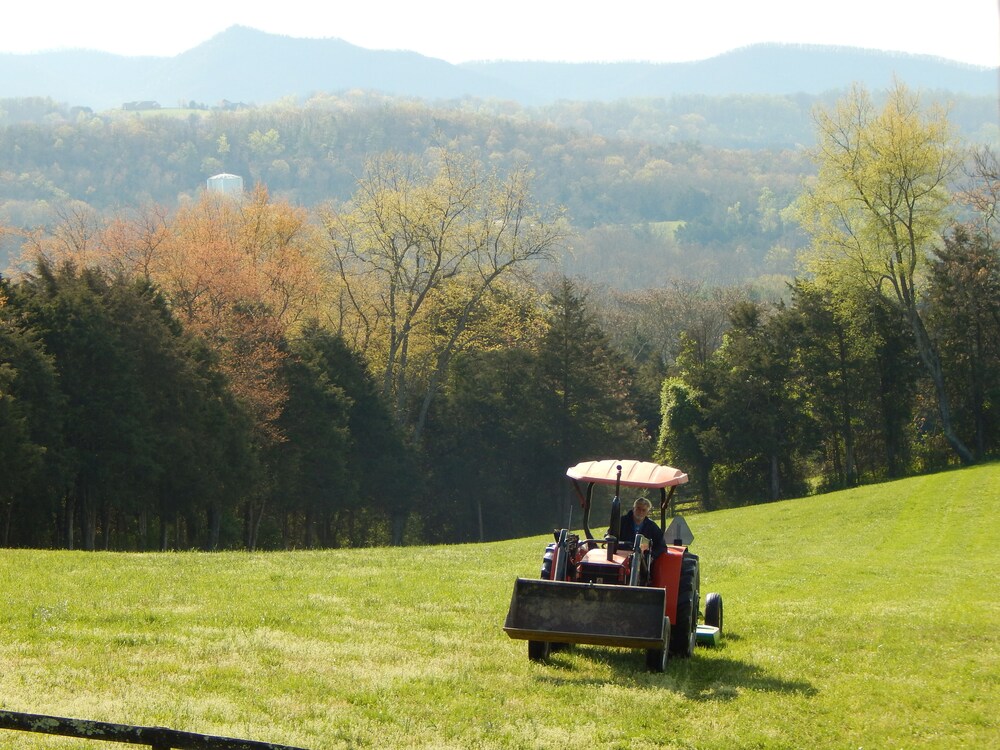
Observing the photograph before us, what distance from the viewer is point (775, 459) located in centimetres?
6994

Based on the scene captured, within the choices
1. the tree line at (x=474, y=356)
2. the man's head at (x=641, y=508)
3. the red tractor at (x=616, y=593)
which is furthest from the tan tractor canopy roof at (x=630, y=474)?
the tree line at (x=474, y=356)

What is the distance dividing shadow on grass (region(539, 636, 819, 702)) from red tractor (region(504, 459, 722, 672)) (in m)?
0.28

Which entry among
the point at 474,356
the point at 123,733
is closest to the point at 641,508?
the point at 123,733

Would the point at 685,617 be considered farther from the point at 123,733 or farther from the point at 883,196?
the point at 883,196

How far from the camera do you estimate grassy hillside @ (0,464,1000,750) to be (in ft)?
33.7

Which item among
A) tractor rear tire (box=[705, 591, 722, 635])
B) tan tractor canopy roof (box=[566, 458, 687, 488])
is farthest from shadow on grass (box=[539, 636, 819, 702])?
tan tractor canopy roof (box=[566, 458, 687, 488])

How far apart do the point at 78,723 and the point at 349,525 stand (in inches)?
2583

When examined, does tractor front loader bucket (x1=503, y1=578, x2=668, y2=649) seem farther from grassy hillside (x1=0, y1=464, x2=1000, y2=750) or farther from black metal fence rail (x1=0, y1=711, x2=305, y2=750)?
black metal fence rail (x1=0, y1=711, x2=305, y2=750)

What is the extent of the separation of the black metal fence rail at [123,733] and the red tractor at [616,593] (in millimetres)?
6033

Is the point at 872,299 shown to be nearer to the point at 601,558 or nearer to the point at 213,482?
the point at 213,482

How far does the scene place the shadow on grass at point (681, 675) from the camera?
12312mm

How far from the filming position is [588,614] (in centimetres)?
1245

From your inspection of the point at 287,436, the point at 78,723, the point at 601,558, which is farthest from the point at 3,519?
the point at 78,723

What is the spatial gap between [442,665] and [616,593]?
7.12ft
